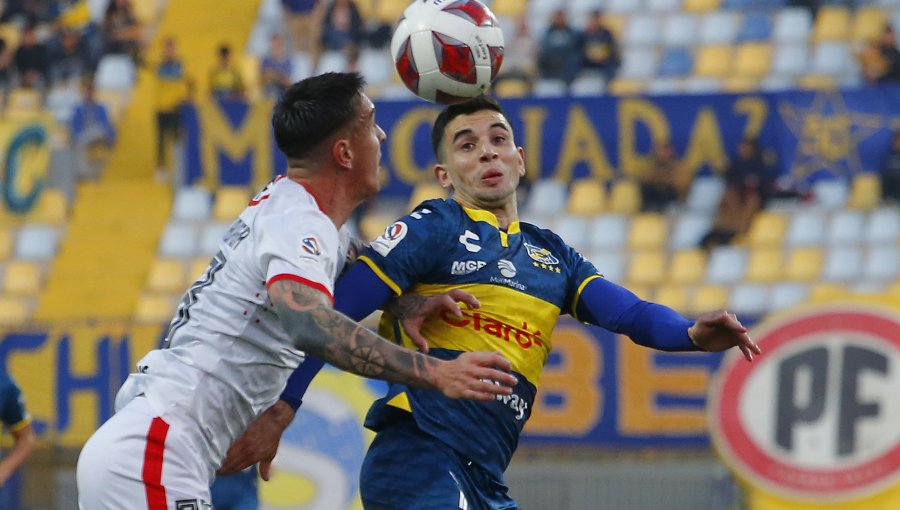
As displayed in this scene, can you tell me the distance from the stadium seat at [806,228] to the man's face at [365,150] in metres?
10.4

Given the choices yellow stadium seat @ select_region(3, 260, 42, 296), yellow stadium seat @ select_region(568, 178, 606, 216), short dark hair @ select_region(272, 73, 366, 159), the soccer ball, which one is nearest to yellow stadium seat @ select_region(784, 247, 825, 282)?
yellow stadium seat @ select_region(568, 178, 606, 216)

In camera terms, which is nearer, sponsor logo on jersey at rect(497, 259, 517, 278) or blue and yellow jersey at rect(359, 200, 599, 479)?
blue and yellow jersey at rect(359, 200, 599, 479)

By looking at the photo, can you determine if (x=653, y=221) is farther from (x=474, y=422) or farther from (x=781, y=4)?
(x=474, y=422)

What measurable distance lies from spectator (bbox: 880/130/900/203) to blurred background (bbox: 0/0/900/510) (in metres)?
0.03

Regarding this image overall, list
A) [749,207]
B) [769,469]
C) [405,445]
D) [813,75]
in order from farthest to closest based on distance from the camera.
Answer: [813,75]
[749,207]
[769,469]
[405,445]

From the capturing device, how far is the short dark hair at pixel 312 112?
5.28 meters

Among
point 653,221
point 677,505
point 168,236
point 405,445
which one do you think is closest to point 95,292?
point 168,236

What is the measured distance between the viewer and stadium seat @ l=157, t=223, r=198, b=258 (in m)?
17.1

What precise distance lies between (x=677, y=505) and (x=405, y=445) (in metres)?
6.46

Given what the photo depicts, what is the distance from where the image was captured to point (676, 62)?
17.6 m

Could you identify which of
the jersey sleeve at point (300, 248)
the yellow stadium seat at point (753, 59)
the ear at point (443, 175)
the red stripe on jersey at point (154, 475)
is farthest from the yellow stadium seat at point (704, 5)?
the red stripe on jersey at point (154, 475)

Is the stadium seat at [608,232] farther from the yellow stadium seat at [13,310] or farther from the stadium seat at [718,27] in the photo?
the yellow stadium seat at [13,310]

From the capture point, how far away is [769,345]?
1146cm

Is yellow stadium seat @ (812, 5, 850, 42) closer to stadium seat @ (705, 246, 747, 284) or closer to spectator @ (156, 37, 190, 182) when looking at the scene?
stadium seat @ (705, 246, 747, 284)
